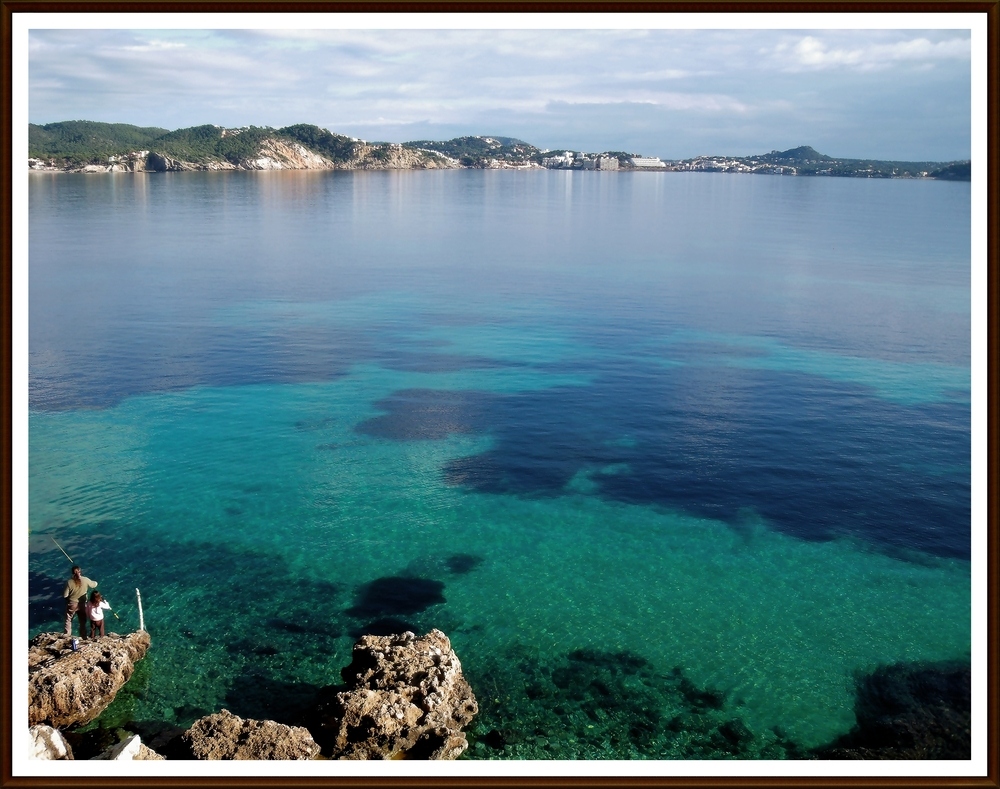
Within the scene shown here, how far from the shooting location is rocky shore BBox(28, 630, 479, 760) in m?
17.9

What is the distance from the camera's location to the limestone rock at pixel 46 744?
53.3 feet

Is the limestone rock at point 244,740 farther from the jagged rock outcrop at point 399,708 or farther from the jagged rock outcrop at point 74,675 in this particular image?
the jagged rock outcrop at point 74,675

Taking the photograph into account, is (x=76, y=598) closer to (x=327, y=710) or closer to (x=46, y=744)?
(x=46, y=744)

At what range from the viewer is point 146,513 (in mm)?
30297

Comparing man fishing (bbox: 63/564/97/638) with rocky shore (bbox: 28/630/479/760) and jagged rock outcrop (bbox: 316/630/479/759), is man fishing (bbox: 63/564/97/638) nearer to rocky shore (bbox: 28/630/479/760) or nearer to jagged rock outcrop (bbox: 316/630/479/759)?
rocky shore (bbox: 28/630/479/760)

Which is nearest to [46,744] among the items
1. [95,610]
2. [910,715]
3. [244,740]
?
[244,740]

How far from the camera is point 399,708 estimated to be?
19.1 m

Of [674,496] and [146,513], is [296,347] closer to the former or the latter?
[146,513]

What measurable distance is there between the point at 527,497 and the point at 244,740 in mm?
16941

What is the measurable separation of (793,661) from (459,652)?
33.3ft

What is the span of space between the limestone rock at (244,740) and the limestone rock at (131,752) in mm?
942

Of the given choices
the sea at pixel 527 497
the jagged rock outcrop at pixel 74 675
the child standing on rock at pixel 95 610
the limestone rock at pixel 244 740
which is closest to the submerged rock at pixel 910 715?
the sea at pixel 527 497

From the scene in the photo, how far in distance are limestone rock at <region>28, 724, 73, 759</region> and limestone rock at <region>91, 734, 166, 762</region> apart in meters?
0.82

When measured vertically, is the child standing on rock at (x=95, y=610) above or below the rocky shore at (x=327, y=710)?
above
